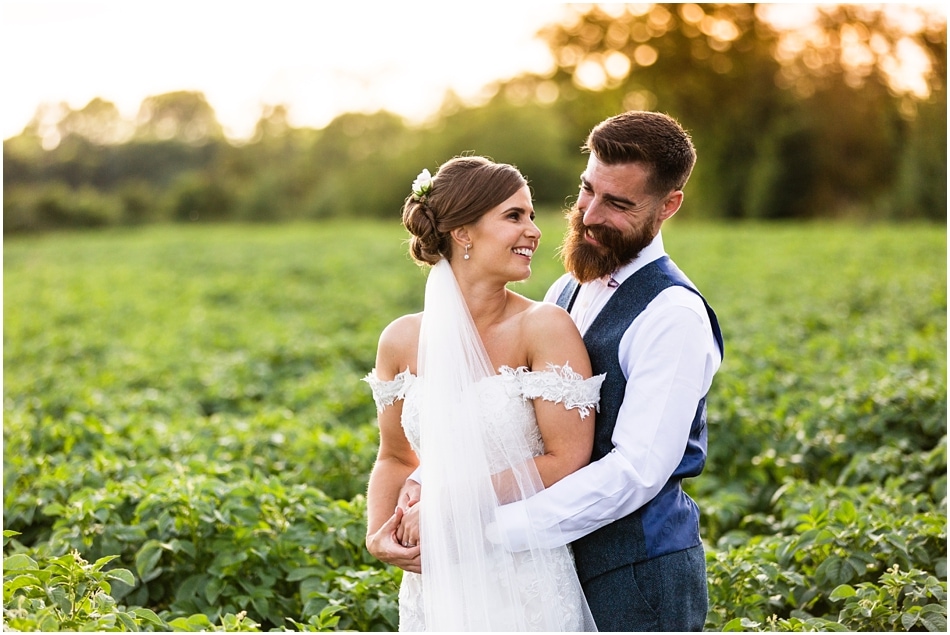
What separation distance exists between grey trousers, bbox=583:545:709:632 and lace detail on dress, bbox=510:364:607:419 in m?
0.51

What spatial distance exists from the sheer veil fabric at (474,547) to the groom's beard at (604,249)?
1.87 ft

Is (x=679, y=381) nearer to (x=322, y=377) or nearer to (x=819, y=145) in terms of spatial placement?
(x=322, y=377)

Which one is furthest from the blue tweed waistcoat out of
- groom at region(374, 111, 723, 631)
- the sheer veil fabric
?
the sheer veil fabric

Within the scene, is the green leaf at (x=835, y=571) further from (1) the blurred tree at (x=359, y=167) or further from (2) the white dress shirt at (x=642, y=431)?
(1) the blurred tree at (x=359, y=167)

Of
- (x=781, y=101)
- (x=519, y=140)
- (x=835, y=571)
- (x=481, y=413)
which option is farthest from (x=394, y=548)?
(x=519, y=140)

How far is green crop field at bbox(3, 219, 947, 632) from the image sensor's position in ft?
11.9

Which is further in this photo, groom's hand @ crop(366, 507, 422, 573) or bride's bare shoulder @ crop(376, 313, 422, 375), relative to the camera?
bride's bare shoulder @ crop(376, 313, 422, 375)

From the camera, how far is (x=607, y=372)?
9.43 ft

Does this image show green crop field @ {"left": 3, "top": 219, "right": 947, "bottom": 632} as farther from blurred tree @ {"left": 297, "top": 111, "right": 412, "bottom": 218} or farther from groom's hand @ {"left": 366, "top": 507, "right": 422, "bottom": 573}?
blurred tree @ {"left": 297, "top": 111, "right": 412, "bottom": 218}

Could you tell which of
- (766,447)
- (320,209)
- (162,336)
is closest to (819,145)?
(320,209)

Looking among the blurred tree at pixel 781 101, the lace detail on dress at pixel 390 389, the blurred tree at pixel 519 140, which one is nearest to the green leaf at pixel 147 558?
the lace detail on dress at pixel 390 389

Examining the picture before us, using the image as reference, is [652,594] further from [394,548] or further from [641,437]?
[394,548]

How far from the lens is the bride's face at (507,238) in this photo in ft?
9.71

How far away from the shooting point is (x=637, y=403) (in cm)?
273
